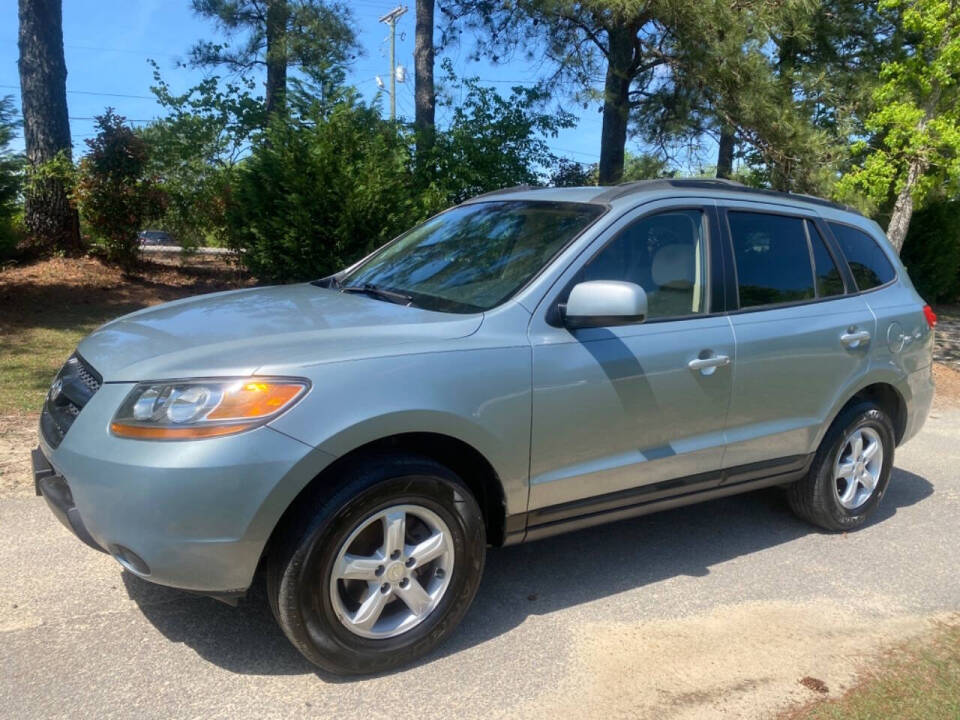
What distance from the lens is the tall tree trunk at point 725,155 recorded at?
12.2 m

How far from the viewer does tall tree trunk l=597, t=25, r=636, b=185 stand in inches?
457

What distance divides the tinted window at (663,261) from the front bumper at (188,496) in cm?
169

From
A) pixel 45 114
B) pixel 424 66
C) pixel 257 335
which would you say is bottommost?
pixel 257 335

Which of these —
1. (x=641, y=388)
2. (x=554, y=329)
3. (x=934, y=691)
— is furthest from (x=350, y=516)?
(x=934, y=691)

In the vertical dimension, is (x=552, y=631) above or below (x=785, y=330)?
below

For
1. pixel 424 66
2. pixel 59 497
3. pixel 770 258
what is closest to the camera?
pixel 59 497

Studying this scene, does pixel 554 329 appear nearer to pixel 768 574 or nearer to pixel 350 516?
pixel 350 516

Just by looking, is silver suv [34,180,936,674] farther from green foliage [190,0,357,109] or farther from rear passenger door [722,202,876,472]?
green foliage [190,0,357,109]

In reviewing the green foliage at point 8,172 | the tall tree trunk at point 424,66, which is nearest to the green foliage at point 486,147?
the tall tree trunk at point 424,66

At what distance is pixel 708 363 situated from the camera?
402 cm

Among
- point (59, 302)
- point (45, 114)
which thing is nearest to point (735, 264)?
point (59, 302)

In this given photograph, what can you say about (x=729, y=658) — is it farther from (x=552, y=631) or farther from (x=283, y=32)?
(x=283, y=32)

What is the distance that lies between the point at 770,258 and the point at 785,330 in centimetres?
42

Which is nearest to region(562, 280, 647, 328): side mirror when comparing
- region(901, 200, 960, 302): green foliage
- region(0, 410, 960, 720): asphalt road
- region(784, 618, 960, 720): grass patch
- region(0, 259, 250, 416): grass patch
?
region(0, 410, 960, 720): asphalt road
